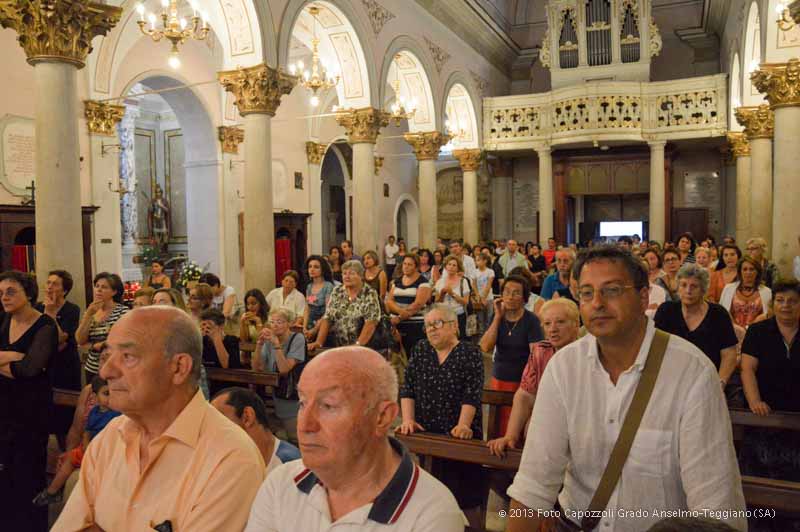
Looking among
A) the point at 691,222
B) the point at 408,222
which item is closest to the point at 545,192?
the point at 691,222

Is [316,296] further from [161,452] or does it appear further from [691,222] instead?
[691,222]

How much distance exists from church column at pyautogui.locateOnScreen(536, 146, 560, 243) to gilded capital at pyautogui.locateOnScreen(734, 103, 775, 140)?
20.6 ft

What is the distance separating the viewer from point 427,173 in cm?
1811

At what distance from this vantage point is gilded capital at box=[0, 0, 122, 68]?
6652 mm

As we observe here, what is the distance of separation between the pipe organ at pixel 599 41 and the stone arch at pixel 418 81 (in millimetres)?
5155

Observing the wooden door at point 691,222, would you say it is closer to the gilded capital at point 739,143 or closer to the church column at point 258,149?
the gilded capital at point 739,143

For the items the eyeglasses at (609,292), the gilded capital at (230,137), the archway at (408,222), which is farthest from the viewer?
the archway at (408,222)

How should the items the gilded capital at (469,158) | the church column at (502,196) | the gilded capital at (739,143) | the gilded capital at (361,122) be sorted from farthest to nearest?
1. the church column at (502,196)
2. the gilded capital at (469,158)
3. the gilded capital at (739,143)
4. the gilded capital at (361,122)

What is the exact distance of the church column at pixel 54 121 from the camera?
21.9ft

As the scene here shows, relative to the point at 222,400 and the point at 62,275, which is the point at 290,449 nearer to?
the point at 222,400

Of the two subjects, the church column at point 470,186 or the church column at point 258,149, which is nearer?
the church column at point 258,149

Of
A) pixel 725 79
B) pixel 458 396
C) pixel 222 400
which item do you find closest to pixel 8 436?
pixel 222 400

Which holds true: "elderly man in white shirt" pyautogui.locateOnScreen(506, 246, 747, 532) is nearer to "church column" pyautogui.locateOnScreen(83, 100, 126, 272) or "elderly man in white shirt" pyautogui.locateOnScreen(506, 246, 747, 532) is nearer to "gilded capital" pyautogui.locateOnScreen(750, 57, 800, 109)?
"gilded capital" pyautogui.locateOnScreen(750, 57, 800, 109)

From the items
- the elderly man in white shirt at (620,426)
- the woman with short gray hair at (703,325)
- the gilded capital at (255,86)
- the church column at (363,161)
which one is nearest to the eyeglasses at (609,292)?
the elderly man in white shirt at (620,426)
